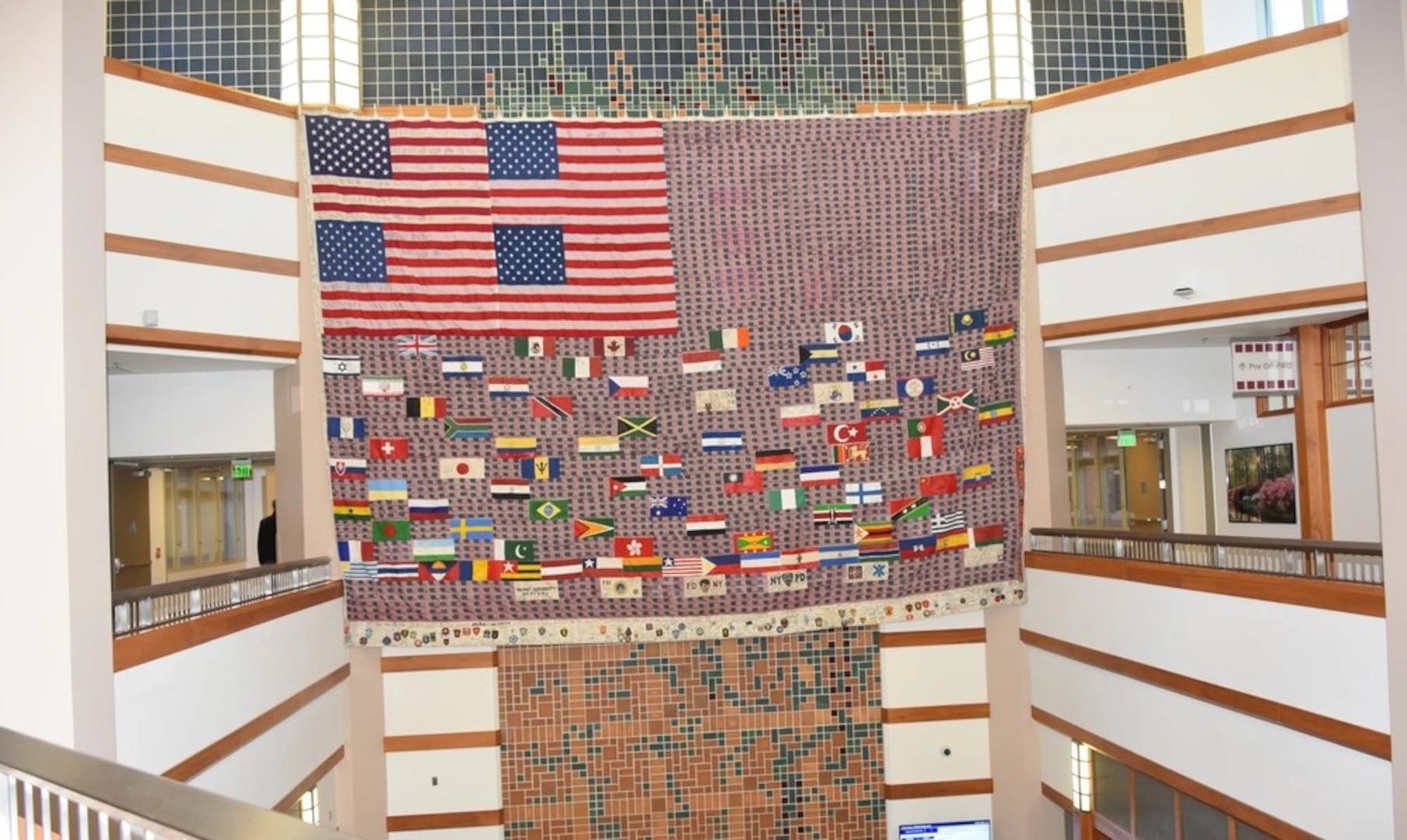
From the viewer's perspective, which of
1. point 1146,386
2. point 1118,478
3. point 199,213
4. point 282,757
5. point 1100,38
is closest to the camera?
point 282,757

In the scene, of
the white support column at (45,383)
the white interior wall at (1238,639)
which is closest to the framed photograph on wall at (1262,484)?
the white interior wall at (1238,639)

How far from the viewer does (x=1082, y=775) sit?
10.8 meters

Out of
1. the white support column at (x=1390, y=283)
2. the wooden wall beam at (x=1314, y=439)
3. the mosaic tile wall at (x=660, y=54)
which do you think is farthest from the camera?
the mosaic tile wall at (x=660, y=54)

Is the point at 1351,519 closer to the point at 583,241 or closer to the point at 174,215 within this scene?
the point at 583,241

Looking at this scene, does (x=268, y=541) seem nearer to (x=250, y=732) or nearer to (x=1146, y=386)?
(x=250, y=732)

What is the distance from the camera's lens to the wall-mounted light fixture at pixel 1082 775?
1080 cm

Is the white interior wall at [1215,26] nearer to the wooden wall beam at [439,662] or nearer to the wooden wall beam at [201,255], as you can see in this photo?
the wooden wall beam at [201,255]

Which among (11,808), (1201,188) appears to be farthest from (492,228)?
(11,808)

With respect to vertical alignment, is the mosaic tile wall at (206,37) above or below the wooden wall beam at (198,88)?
above

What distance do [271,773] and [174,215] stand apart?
4.81 metres

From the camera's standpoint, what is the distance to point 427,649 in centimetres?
1140

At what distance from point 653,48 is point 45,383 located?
7.70m

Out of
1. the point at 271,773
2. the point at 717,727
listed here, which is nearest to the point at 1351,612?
the point at 717,727

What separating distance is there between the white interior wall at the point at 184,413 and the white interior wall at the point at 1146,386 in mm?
8655
